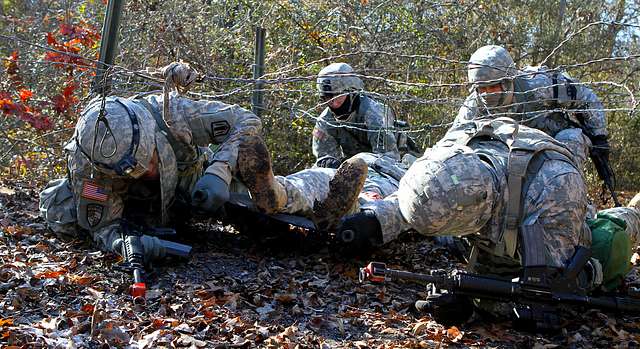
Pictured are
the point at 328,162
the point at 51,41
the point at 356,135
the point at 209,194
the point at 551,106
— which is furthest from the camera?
the point at 51,41

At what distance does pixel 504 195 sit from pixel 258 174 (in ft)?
5.96

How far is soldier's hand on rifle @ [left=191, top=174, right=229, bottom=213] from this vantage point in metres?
4.75

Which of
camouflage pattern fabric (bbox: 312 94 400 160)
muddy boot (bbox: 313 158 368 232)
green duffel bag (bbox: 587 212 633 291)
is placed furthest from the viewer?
camouflage pattern fabric (bbox: 312 94 400 160)

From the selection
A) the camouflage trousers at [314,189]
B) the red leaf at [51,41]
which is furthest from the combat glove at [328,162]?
the red leaf at [51,41]

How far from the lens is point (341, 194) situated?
5.39 meters

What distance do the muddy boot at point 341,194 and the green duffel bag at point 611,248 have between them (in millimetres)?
1546

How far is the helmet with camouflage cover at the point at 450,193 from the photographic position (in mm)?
3752

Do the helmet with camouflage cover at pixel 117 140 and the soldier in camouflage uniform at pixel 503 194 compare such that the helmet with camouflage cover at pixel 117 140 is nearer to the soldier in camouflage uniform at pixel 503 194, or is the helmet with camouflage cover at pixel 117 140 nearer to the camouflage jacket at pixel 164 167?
the camouflage jacket at pixel 164 167

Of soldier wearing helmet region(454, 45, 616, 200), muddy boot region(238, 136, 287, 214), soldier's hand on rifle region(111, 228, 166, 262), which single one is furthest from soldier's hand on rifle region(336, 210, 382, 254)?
soldier wearing helmet region(454, 45, 616, 200)

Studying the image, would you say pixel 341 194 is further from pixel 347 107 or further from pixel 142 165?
pixel 347 107

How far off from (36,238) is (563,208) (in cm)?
357

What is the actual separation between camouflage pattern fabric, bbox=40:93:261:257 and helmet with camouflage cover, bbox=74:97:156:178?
0.04 ft

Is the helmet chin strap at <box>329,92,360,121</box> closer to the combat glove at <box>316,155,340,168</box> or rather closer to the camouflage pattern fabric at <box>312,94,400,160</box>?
the camouflage pattern fabric at <box>312,94,400,160</box>

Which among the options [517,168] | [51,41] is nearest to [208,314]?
[517,168]
